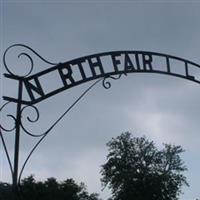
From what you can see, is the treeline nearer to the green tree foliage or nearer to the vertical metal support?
the green tree foliage

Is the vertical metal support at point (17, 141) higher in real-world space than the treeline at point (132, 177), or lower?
lower

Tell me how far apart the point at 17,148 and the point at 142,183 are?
232ft

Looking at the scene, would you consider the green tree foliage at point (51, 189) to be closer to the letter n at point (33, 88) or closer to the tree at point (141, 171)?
the tree at point (141, 171)

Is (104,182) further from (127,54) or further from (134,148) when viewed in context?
(127,54)

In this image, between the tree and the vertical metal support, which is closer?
the vertical metal support

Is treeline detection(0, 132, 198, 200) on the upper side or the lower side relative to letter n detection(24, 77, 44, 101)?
upper

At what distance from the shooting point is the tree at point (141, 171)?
79.9 metres

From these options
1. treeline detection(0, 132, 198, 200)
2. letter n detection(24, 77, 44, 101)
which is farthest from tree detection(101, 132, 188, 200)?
letter n detection(24, 77, 44, 101)

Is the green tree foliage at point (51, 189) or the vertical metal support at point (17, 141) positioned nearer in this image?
the vertical metal support at point (17, 141)

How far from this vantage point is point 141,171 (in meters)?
82.8

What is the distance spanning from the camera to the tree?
262ft

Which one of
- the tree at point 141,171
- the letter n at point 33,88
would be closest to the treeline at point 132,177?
the tree at point 141,171

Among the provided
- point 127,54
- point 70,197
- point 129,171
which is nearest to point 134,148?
point 129,171

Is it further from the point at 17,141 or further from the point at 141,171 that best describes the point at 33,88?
the point at 141,171
